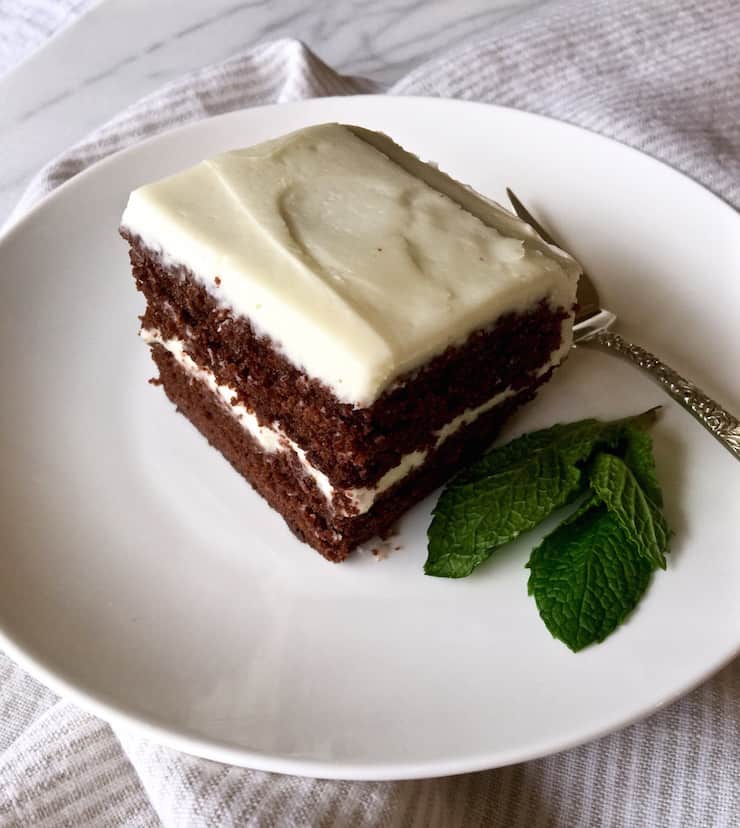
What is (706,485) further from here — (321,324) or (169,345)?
(169,345)

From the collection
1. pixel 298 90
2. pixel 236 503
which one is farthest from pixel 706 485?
pixel 298 90

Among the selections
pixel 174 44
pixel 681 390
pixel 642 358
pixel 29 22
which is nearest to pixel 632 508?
pixel 681 390

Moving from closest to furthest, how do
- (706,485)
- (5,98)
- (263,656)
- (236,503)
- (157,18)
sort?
(263,656) < (706,485) < (236,503) < (5,98) < (157,18)

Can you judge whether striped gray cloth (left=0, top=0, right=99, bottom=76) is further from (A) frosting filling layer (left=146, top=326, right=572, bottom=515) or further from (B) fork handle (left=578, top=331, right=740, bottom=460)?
(B) fork handle (left=578, top=331, right=740, bottom=460)

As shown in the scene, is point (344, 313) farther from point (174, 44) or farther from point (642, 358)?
point (174, 44)

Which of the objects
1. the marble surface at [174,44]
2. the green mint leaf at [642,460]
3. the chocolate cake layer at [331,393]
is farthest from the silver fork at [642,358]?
the marble surface at [174,44]

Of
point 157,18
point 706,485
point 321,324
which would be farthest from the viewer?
point 157,18

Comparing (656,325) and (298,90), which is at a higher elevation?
(298,90)
